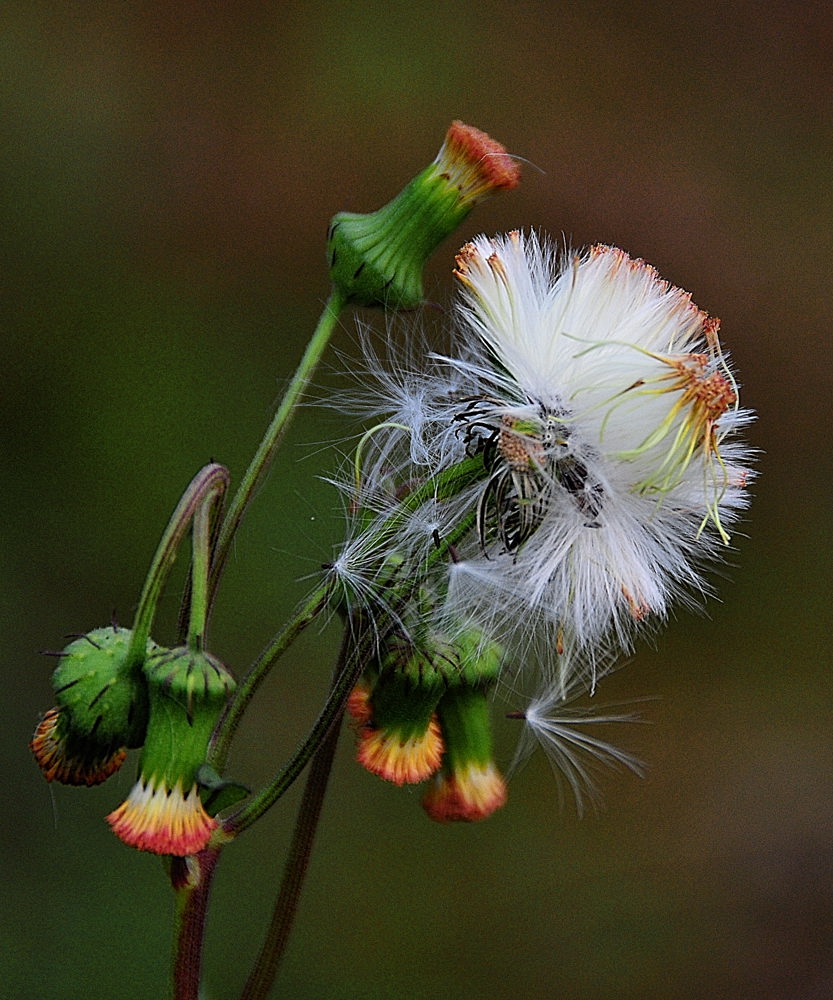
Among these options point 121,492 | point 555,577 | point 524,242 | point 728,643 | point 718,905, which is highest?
point 524,242

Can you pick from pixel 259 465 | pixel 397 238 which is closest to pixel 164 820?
pixel 259 465

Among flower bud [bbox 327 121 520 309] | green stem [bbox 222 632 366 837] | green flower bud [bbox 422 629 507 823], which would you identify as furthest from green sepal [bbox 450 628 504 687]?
flower bud [bbox 327 121 520 309]

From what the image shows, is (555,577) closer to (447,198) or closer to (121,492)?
(447,198)

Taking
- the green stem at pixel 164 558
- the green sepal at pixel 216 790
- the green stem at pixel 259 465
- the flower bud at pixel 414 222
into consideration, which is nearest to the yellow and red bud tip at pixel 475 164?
the flower bud at pixel 414 222

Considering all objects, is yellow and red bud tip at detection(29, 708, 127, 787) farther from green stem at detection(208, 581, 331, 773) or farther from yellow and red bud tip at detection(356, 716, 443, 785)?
yellow and red bud tip at detection(356, 716, 443, 785)

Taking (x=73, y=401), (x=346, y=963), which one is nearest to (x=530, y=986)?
(x=346, y=963)

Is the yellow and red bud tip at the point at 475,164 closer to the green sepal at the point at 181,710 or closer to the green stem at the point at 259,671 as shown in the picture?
the green stem at the point at 259,671
